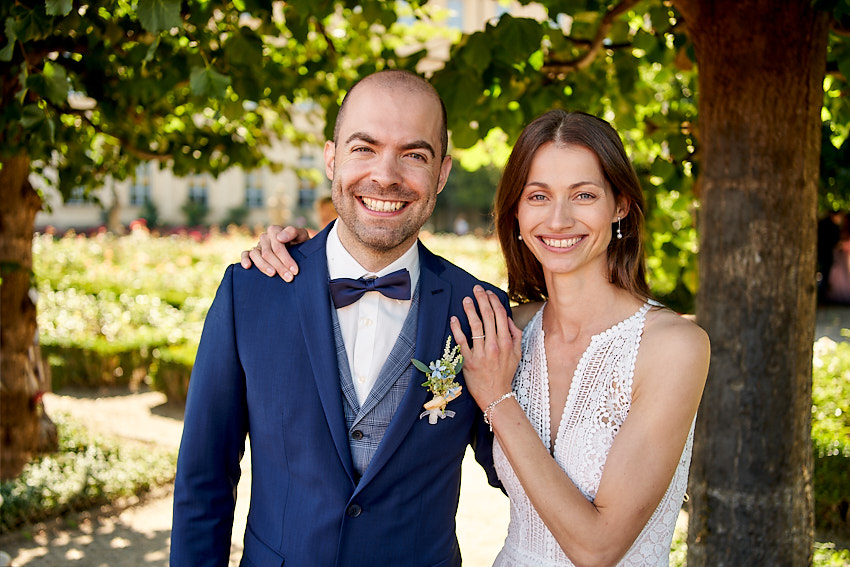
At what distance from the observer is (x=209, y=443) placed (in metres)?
1.89

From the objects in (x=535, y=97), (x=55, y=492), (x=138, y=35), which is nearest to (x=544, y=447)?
(x=535, y=97)

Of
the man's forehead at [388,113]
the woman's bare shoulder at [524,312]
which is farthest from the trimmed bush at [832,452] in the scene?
the man's forehead at [388,113]

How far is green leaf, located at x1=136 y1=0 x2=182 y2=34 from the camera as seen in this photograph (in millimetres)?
2148

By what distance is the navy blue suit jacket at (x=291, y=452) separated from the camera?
186cm

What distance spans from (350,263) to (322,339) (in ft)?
0.91

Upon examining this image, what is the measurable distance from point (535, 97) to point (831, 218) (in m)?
12.4

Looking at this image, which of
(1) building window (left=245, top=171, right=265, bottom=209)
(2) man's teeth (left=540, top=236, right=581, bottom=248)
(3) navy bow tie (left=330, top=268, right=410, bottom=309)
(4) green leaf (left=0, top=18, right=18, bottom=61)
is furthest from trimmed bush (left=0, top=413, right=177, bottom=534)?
(1) building window (left=245, top=171, right=265, bottom=209)

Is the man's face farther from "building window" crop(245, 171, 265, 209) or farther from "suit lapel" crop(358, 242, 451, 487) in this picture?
"building window" crop(245, 171, 265, 209)

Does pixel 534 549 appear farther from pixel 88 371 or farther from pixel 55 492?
pixel 88 371

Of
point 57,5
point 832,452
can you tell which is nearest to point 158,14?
point 57,5

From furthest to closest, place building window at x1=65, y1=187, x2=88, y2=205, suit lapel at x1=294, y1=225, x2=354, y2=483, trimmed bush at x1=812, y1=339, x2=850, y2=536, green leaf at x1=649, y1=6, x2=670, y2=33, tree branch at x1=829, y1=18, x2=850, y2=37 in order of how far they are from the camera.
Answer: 1. trimmed bush at x1=812, y1=339, x2=850, y2=536
2. building window at x1=65, y1=187, x2=88, y2=205
3. green leaf at x1=649, y1=6, x2=670, y2=33
4. tree branch at x1=829, y1=18, x2=850, y2=37
5. suit lapel at x1=294, y1=225, x2=354, y2=483

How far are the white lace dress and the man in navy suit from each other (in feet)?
1.03

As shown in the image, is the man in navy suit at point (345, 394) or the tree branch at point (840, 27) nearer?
the man in navy suit at point (345, 394)

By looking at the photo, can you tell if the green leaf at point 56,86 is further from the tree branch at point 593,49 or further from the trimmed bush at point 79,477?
the trimmed bush at point 79,477
